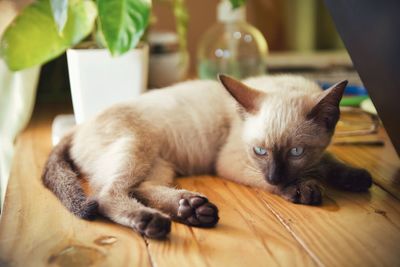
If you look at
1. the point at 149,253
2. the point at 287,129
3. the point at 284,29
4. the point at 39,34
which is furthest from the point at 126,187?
the point at 284,29

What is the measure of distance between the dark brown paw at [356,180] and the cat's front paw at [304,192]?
75 mm

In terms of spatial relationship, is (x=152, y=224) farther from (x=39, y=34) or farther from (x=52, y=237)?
(x=39, y=34)

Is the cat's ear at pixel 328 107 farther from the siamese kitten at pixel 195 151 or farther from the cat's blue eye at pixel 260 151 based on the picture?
the cat's blue eye at pixel 260 151

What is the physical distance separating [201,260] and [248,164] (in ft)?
1.42

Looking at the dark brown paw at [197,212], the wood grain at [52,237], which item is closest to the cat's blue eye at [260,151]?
the dark brown paw at [197,212]

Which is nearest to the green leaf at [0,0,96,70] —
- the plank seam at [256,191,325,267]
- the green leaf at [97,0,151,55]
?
the green leaf at [97,0,151,55]

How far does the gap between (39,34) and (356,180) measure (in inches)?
33.8

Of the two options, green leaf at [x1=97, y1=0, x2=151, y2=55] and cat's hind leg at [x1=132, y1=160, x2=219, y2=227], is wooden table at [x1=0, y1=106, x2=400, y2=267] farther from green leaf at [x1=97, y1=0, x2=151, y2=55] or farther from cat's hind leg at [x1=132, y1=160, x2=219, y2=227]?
green leaf at [x1=97, y1=0, x2=151, y2=55]

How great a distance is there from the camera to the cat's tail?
98cm

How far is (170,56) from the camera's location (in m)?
2.01

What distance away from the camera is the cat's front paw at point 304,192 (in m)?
1.04

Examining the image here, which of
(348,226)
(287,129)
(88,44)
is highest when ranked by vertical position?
(88,44)

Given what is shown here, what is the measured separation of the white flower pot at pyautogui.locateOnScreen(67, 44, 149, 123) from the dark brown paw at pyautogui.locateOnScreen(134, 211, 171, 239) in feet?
1.75

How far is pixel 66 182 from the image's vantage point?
107 centimetres
